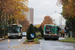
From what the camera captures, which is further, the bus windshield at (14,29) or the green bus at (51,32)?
the bus windshield at (14,29)

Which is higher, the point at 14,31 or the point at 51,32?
the point at 14,31

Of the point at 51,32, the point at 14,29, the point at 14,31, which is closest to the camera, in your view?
the point at 51,32

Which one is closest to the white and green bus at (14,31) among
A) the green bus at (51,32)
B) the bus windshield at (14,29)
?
the bus windshield at (14,29)

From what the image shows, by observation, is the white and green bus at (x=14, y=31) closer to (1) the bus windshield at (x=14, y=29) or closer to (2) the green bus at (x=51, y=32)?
(1) the bus windshield at (x=14, y=29)

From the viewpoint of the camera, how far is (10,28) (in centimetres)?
4253

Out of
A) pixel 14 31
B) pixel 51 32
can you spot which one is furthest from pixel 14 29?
pixel 51 32

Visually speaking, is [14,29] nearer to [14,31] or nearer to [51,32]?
[14,31]

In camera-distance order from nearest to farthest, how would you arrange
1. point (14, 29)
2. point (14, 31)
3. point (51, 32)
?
point (51, 32), point (14, 31), point (14, 29)

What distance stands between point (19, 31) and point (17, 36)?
4.12 ft

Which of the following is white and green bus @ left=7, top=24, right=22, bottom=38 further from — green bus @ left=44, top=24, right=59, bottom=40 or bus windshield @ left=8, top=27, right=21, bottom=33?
green bus @ left=44, top=24, right=59, bottom=40

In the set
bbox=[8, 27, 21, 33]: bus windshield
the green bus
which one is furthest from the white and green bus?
the green bus

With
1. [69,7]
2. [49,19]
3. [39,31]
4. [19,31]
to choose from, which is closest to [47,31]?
[19,31]

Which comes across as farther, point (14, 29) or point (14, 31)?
point (14, 29)

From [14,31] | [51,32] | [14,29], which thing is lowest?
[51,32]
